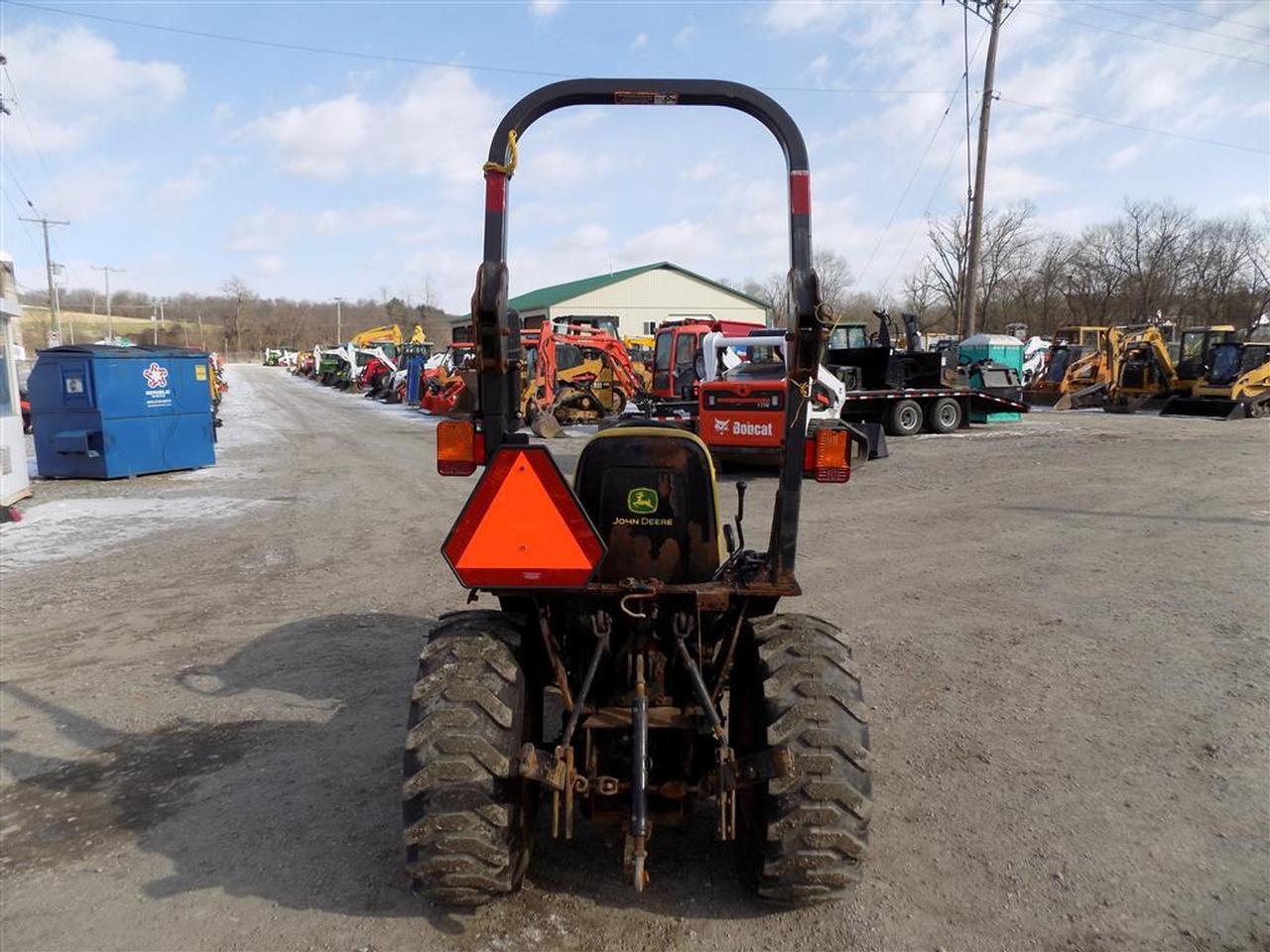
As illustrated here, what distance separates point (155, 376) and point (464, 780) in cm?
1348

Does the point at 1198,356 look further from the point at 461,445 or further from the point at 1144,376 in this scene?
the point at 461,445

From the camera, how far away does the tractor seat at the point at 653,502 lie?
3.43m

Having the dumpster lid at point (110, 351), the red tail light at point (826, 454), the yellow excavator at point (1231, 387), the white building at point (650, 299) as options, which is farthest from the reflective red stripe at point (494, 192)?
the white building at point (650, 299)

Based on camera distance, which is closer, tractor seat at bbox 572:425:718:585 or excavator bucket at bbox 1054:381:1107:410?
Result: tractor seat at bbox 572:425:718:585

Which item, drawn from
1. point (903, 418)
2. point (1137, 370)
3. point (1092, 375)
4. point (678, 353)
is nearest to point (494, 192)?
point (678, 353)

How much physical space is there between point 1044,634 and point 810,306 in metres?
4.35

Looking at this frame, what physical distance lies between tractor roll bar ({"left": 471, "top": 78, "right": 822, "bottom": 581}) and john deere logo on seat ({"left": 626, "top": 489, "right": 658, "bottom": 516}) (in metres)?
0.52

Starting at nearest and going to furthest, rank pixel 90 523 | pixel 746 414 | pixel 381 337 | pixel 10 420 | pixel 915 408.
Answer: pixel 90 523, pixel 10 420, pixel 746 414, pixel 915 408, pixel 381 337

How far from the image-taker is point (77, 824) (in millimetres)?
3717

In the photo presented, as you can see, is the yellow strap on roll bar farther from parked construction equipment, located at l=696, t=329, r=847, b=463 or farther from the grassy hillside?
the grassy hillside

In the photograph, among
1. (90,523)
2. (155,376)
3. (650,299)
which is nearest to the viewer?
(90,523)

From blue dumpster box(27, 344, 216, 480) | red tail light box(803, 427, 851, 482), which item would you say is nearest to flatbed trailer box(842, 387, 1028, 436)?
blue dumpster box(27, 344, 216, 480)

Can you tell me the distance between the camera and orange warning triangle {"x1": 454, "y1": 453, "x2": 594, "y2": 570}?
2.87m

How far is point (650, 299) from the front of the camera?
58875 millimetres
